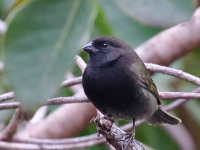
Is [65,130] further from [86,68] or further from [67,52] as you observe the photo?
[67,52]

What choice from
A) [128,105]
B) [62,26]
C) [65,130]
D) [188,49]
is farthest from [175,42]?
[62,26]

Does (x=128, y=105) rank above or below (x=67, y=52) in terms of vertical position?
below

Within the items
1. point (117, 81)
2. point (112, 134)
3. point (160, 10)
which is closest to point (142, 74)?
point (117, 81)

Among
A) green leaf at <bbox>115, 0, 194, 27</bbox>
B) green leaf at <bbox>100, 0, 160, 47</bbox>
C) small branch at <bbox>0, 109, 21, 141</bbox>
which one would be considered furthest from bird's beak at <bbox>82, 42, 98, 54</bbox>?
green leaf at <bbox>115, 0, 194, 27</bbox>

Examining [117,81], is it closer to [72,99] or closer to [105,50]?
[105,50]

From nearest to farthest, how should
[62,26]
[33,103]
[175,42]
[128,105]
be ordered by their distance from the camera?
1. [33,103]
2. [62,26]
3. [128,105]
4. [175,42]

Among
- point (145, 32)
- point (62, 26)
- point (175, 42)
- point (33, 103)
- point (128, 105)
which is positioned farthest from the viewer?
point (145, 32)
